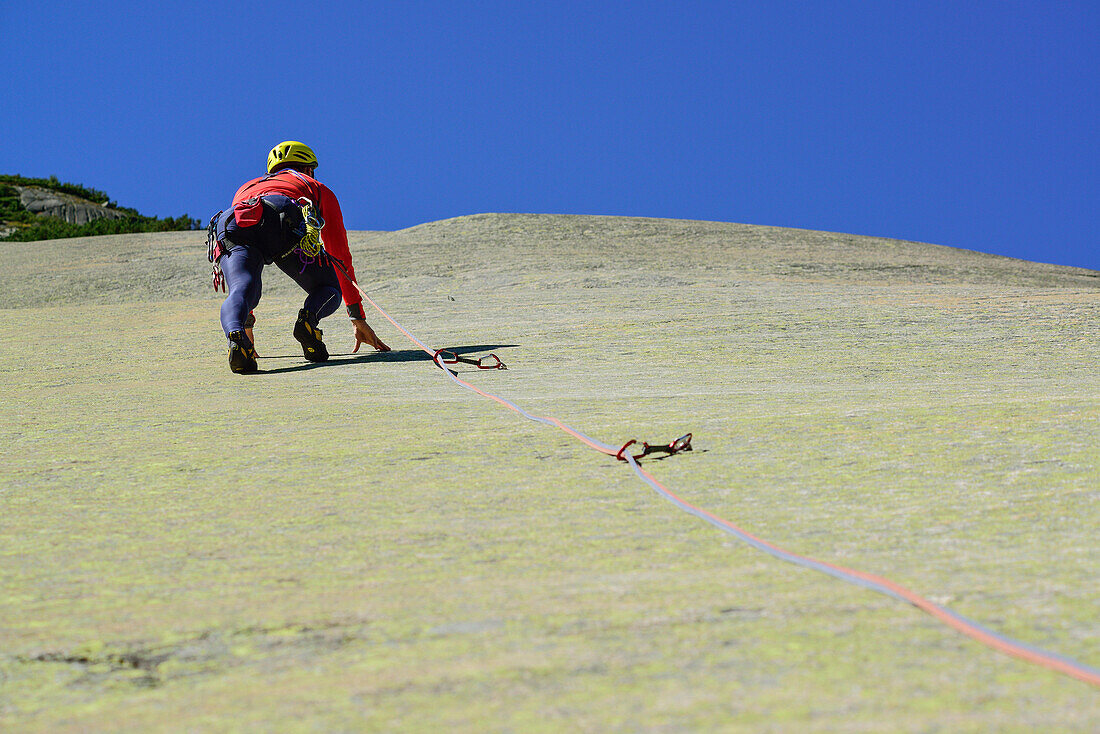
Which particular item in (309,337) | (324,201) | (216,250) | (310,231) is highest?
(324,201)

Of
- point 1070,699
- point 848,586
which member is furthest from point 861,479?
point 1070,699

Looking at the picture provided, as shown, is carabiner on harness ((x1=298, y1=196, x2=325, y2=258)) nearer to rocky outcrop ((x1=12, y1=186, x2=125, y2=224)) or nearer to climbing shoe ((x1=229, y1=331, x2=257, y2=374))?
climbing shoe ((x1=229, y1=331, x2=257, y2=374))

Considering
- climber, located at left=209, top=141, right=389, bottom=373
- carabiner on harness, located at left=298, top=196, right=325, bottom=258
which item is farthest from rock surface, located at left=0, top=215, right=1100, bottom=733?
carabiner on harness, located at left=298, top=196, right=325, bottom=258

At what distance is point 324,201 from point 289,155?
468mm

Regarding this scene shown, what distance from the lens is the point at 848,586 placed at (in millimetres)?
1841

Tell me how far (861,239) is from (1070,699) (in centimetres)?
1534

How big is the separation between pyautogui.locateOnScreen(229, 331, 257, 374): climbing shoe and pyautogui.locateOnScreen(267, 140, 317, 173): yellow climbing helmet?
1707 millimetres

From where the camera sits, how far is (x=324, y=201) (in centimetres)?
698

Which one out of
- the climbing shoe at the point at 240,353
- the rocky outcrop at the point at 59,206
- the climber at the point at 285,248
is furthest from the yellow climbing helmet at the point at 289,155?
the rocky outcrop at the point at 59,206

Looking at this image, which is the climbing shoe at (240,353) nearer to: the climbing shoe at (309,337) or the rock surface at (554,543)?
the rock surface at (554,543)

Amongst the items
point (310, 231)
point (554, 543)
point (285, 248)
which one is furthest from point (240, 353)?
point (554, 543)

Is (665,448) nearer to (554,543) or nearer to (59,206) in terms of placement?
(554,543)

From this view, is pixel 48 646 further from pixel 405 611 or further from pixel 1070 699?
pixel 1070 699

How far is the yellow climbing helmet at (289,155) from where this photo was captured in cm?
711
